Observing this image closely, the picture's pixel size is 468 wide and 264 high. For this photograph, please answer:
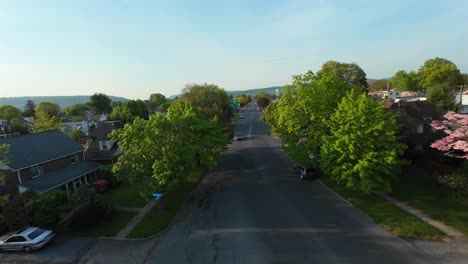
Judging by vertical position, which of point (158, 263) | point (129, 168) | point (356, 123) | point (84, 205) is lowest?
point (158, 263)

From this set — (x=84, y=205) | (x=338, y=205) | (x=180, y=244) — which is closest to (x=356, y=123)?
(x=338, y=205)

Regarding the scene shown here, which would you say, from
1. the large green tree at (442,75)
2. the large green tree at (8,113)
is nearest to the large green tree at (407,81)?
the large green tree at (442,75)

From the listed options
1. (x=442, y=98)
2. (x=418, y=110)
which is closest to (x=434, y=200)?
(x=418, y=110)

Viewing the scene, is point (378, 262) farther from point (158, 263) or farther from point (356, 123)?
point (158, 263)

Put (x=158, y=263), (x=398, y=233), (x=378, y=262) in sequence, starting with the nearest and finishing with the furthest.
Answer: (x=378, y=262), (x=158, y=263), (x=398, y=233)

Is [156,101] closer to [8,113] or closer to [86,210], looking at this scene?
[8,113]

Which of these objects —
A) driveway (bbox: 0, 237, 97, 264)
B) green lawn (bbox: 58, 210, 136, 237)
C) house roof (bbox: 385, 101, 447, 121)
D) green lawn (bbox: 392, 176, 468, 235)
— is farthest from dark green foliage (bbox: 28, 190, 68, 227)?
house roof (bbox: 385, 101, 447, 121)
